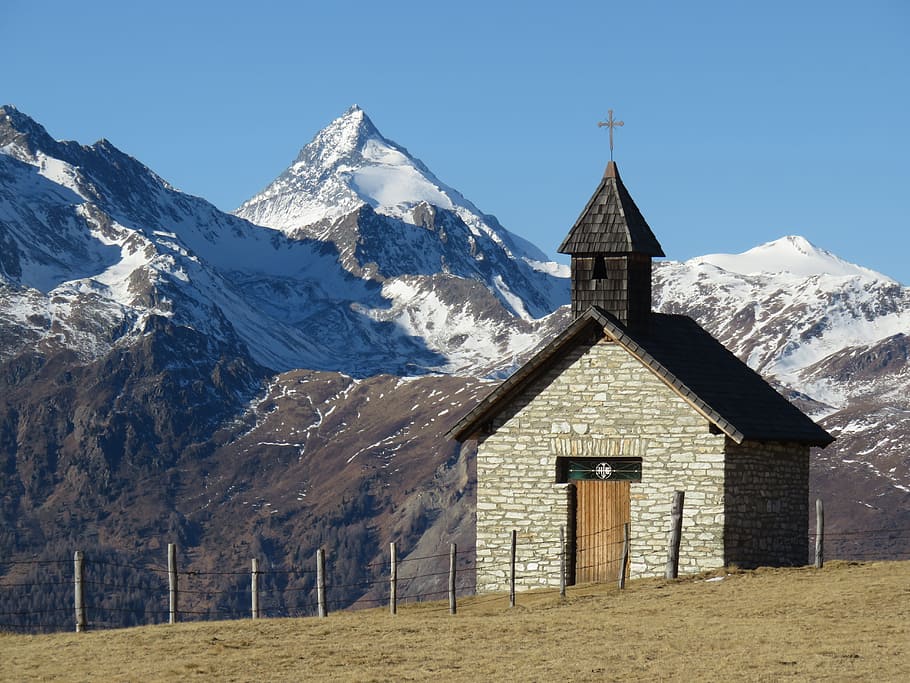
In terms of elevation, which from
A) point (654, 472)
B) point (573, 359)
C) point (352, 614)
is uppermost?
point (573, 359)

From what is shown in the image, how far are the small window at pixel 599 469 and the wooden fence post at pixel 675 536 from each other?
2.27 meters

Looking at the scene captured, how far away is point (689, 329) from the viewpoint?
47.5 metres

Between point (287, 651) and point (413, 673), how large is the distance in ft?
12.2

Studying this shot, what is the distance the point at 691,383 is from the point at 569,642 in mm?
13009

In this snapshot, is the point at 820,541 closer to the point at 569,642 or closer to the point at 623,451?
the point at 623,451

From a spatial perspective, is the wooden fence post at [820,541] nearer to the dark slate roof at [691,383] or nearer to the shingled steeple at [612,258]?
the dark slate roof at [691,383]

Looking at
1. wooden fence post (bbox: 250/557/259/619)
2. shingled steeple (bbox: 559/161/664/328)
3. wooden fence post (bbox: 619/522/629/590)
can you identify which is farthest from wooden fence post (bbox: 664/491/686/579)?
wooden fence post (bbox: 250/557/259/619)

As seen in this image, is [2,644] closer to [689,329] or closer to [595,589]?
[595,589]

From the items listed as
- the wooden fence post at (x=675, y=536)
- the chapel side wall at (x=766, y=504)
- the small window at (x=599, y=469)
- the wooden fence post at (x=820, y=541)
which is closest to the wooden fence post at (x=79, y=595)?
the small window at (x=599, y=469)

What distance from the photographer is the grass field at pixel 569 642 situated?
27297 millimetres

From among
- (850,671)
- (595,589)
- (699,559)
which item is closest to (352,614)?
(595,589)

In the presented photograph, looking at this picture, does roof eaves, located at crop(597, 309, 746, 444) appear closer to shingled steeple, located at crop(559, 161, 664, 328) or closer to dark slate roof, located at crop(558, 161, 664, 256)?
shingled steeple, located at crop(559, 161, 664, 328)

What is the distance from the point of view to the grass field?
89.6 feet

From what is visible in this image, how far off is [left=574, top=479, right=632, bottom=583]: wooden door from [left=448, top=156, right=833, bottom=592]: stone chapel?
0.04 meters
